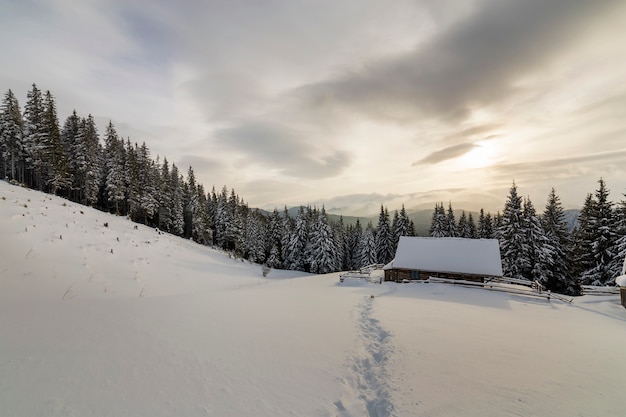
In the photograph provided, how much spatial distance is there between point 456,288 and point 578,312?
8176 mm

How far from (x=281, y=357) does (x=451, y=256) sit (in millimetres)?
28395

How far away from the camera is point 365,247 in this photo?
59281 mm

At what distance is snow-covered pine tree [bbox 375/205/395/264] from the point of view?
194ft

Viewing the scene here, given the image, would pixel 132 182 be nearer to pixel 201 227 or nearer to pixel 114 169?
pixel 114 169

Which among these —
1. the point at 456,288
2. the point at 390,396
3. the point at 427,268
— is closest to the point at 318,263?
the point at 427,268

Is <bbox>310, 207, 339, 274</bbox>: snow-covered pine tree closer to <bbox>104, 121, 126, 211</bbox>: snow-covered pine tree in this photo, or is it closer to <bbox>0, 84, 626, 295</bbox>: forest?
<bbox>0, 84, 626, 295</bbox>: forest

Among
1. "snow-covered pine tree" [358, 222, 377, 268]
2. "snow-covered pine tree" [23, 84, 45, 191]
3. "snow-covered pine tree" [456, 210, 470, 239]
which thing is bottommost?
"snow-covered pine tree" [358, 222, 377, 268]

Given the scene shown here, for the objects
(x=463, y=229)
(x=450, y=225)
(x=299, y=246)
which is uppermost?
(x=450, y=225)

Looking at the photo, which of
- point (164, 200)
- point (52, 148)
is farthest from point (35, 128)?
point (164, 200)

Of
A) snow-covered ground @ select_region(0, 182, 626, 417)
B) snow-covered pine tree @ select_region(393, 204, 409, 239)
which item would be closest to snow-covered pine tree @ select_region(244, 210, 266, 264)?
snow-covered pine tree @ select_region(393, 204, 409, 239)

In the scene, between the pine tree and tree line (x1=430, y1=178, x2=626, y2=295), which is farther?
the pine tree

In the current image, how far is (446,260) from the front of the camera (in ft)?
100

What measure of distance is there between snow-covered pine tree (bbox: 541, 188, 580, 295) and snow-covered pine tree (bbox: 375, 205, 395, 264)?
2684cm

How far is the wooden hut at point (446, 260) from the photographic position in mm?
28938
